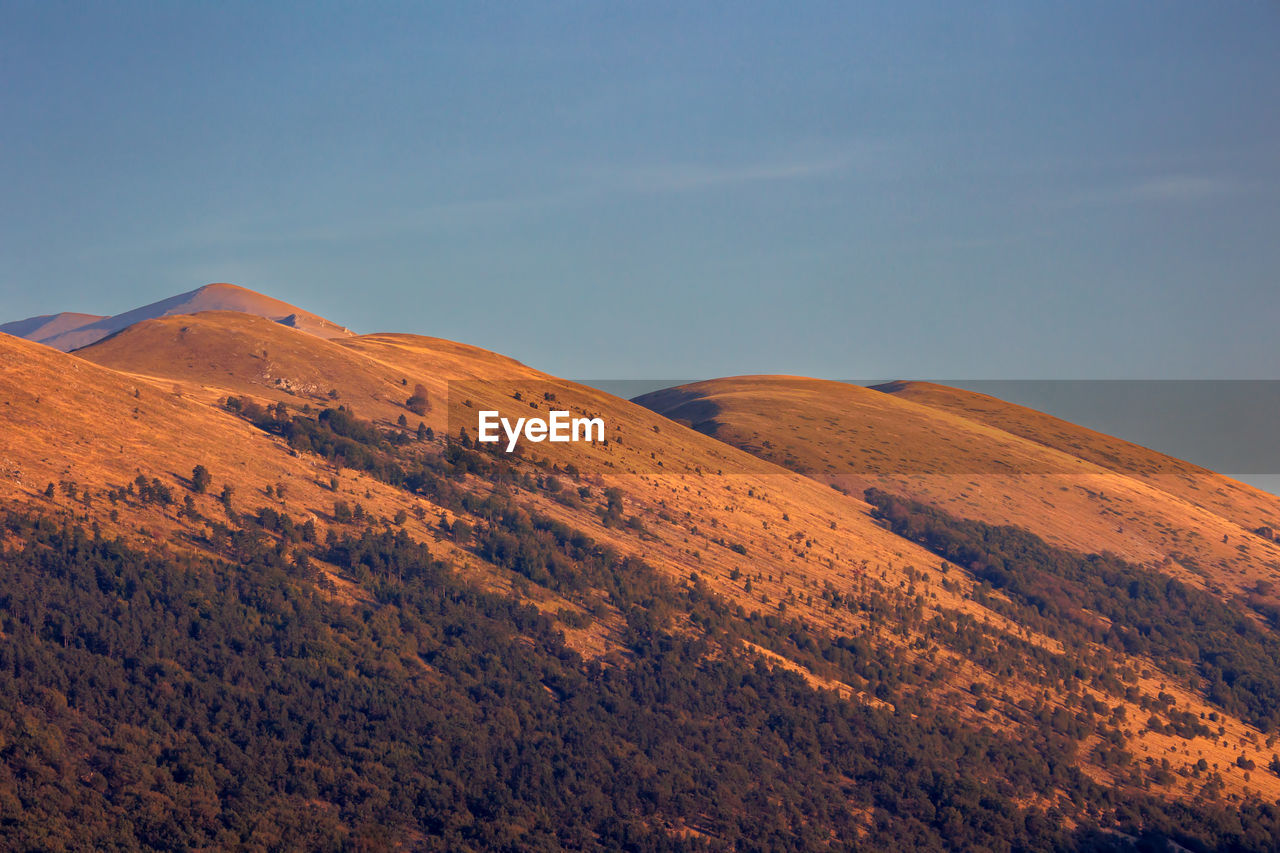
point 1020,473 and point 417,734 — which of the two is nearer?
point 417,734

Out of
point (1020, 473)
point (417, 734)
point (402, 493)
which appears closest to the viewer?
point (417, 734)

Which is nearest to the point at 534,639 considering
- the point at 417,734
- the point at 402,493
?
the point at 417,734

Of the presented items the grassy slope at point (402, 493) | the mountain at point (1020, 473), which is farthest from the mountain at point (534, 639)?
the mountain at point (1020, 473)

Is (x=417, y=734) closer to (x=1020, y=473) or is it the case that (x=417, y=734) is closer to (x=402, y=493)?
(x=402, y=493)

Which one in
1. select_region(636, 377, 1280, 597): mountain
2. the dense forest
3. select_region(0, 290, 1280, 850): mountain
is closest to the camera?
the dense forest

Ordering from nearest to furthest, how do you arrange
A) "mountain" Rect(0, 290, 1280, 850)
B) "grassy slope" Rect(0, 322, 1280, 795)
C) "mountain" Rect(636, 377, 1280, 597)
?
"mountain" Rect(0, 290, 1280, 850) → "grassy slope" Rect(0, 322, 1280, 795) → "mountain" Rect(636, 377, 1280, 597)

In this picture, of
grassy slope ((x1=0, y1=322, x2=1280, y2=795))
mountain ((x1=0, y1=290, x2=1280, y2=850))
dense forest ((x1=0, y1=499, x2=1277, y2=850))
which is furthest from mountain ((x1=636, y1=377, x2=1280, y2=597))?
dense forest ((x1=0, y1=499, x2=1277, y2=850))

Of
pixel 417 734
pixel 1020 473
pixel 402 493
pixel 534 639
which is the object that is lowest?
pixel 417 734

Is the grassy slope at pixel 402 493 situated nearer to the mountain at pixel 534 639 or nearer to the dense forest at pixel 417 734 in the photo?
the mountain at pixel 534 639

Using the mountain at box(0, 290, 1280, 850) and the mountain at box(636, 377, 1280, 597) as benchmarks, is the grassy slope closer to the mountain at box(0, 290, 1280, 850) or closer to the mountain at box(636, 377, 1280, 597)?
the mountain at box(0, 290, 1280, 850)
